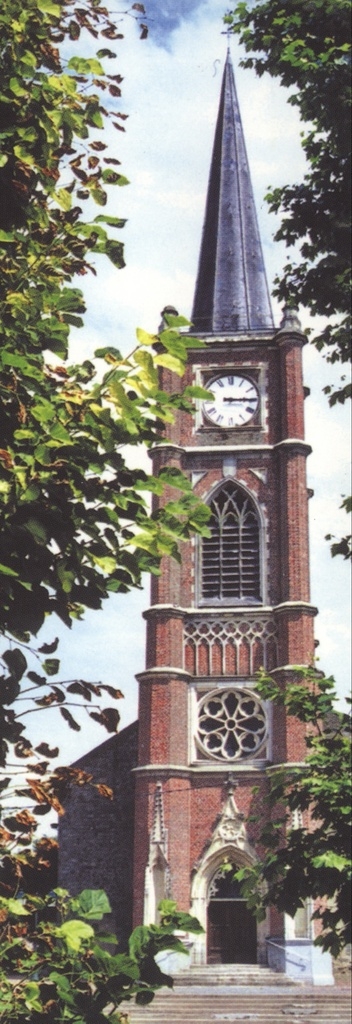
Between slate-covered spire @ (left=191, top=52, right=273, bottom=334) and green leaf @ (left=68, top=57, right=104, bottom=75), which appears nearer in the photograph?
green leaf @ (left=68, top=57, right=104, bottom=75)

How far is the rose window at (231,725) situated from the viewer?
30500 millimetres

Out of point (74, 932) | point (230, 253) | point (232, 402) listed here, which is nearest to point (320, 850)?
point (74, 932)

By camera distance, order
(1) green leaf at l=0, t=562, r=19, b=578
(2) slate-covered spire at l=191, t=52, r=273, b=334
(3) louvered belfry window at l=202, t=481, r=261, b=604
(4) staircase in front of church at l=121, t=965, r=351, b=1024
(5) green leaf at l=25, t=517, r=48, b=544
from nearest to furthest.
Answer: (1) green leaf at l=0, t=562, r=19, b=578
(5) green leaf at l=25, t=517, r=48, b=544
(4) staircase in front of church at l=121, t=965, r=351, b=1024
(3) louvered belfry window at l=202, t=481, r=261, b=604
(2) slate-covered spire at l=191, t=52, r=273, b=334

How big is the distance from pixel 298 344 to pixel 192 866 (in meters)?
15.0

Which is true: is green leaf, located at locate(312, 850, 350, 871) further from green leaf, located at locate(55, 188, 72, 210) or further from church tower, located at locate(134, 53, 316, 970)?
church tower, located at locate(134, 53, 316, 970)

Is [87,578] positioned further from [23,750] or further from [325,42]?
[325,42]

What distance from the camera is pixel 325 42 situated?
10016 mm

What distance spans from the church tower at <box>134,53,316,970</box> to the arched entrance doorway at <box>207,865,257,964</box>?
36 mm

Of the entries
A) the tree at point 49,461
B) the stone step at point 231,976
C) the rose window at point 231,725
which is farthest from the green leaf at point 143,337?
the rose window at point 231,725

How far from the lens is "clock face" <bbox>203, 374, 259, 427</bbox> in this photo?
1336 inches

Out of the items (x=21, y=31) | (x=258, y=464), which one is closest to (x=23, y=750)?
(x=21, y=31)

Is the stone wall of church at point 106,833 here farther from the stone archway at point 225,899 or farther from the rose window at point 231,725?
the rose window at point 231,725

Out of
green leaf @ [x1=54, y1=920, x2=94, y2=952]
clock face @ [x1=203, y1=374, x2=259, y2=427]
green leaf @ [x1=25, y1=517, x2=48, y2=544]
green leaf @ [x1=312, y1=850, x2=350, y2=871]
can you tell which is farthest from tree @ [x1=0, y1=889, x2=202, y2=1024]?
clock face @ [x1=203, y1=374, x2=259, y2=427]

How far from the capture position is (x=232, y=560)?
3189 centimetres
